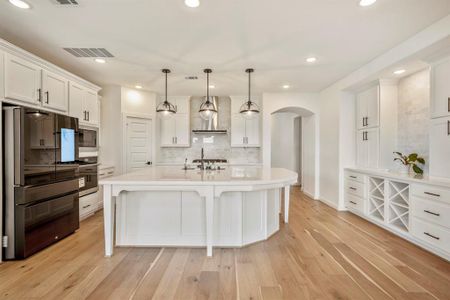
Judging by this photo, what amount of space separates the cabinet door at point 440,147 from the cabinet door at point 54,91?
4.98m

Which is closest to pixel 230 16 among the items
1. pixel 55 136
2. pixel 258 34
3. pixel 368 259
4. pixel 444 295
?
pixel 258 34

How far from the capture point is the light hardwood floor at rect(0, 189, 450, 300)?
6.33ft

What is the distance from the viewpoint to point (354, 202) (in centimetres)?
418

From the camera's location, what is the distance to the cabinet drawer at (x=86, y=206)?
376cm

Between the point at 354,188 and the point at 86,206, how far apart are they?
4.78 metres

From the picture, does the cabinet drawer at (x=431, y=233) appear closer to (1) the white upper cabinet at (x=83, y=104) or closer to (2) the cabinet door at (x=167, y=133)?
(2) the cabinet door at (x=167, y=133)

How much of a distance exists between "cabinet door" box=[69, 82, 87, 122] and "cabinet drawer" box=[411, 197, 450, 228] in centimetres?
502

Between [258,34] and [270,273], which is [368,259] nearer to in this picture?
[270,273]

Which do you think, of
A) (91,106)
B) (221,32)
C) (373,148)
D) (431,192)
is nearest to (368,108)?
(373,148)

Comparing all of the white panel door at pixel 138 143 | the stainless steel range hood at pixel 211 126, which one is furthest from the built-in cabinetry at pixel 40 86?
the stainless steel range hood at pixel 211 126

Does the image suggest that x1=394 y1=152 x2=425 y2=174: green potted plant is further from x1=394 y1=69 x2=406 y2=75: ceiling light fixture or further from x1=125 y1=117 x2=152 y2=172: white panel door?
x1=125 y1=117 x2=152 y2=172: white panel door

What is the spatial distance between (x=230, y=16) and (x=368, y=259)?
303 centimetres

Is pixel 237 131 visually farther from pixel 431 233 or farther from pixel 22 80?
pixel 22 80

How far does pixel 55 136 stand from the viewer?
2.93 meters
